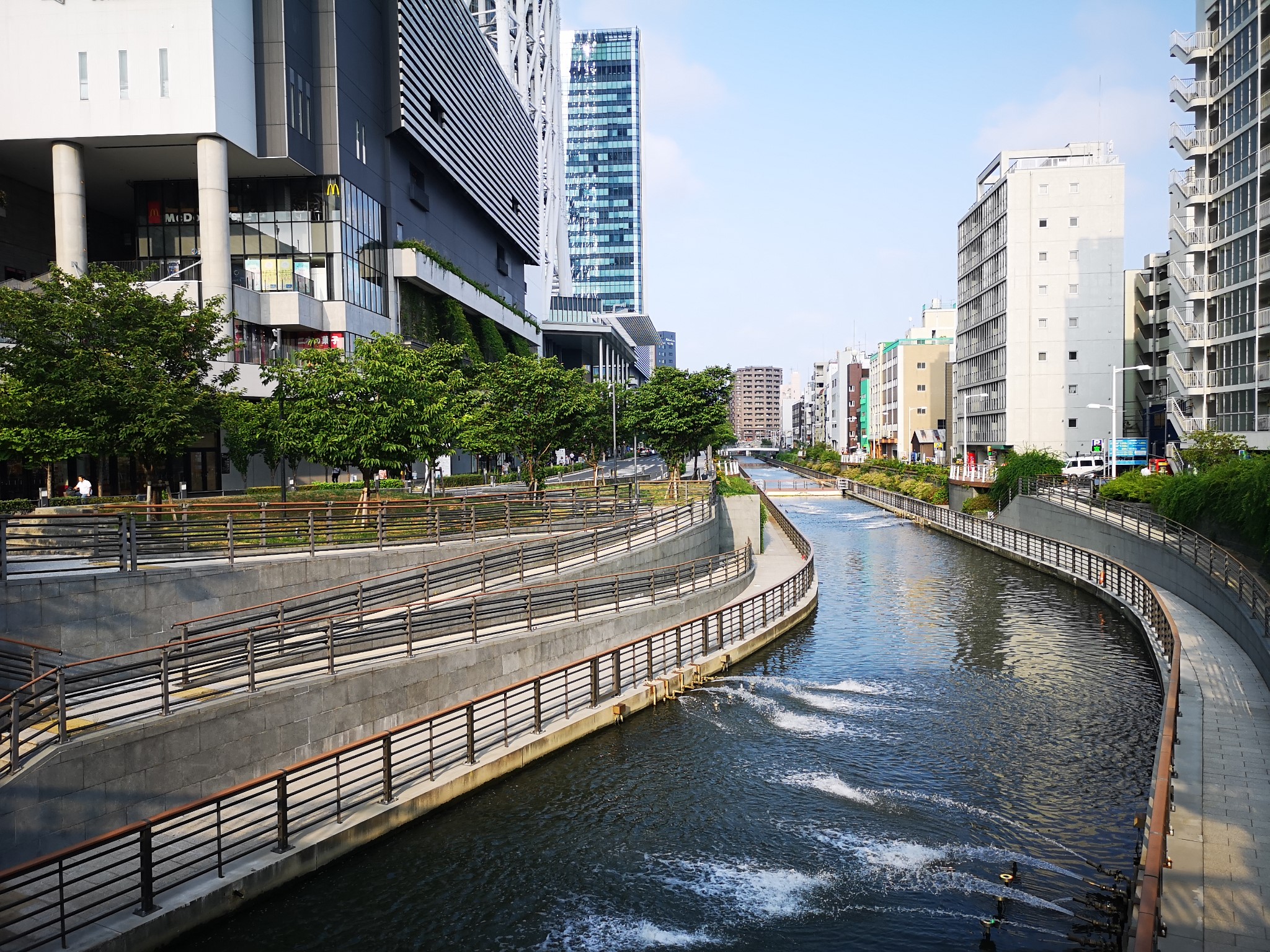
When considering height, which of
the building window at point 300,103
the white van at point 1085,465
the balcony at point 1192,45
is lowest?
the white van at point 1085,465

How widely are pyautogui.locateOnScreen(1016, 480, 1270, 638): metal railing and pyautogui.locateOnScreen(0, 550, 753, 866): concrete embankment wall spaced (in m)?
18.0

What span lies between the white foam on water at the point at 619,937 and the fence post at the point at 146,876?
4.86m

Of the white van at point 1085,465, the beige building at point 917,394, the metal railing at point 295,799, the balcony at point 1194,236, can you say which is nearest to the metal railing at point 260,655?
the metal railing at point 295,799

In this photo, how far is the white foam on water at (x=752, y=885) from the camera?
Answer: 12.9 metres

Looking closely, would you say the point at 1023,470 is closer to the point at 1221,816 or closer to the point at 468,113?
the point at 1221,816

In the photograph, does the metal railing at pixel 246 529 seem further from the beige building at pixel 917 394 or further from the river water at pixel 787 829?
the beige building at pixel 917 394

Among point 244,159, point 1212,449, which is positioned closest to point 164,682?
point 244,159

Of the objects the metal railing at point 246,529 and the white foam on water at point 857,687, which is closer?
the metal railing at point 246,529

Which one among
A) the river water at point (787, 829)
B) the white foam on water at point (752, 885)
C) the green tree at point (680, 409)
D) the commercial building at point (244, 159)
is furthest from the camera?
the green tree at point (680, 409)

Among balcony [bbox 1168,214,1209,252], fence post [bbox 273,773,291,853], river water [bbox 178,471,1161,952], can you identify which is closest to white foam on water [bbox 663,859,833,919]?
river water [bbox 178,471,1161,952]

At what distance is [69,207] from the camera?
43.7 metres

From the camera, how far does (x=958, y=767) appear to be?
60.0 ft

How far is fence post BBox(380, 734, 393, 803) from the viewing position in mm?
14594

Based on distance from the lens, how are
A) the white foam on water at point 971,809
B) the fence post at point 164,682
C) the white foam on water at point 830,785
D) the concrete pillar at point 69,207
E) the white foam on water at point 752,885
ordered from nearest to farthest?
the white foam on water at point 752,885 → the fence post at point 164,682 → the white foam on water at point 971,809 → the white foam on water at point 830,785 → the concrete pillar at point 69,207
